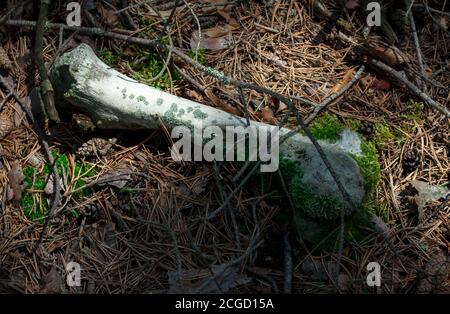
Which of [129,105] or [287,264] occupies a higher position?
[129,105]

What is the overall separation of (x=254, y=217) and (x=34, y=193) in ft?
4.25

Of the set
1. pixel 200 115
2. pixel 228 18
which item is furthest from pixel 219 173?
pixel 228 18

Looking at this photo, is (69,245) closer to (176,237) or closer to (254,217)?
(176,237)

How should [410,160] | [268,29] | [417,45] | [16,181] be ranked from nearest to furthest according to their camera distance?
[16,181] < [410,160] < [417,45] < [268,29]


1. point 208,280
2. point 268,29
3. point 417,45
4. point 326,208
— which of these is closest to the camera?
point 208,280

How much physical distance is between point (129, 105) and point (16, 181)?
79cm

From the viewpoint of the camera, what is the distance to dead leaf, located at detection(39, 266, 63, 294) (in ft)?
8.18

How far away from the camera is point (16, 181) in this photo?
276cm

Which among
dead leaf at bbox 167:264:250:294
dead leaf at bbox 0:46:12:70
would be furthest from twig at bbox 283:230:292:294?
dead leaf at bbox 0:46:12:70

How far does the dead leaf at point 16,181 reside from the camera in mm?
2732

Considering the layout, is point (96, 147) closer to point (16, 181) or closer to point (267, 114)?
point (16, 181)

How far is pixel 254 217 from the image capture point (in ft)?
8.80
